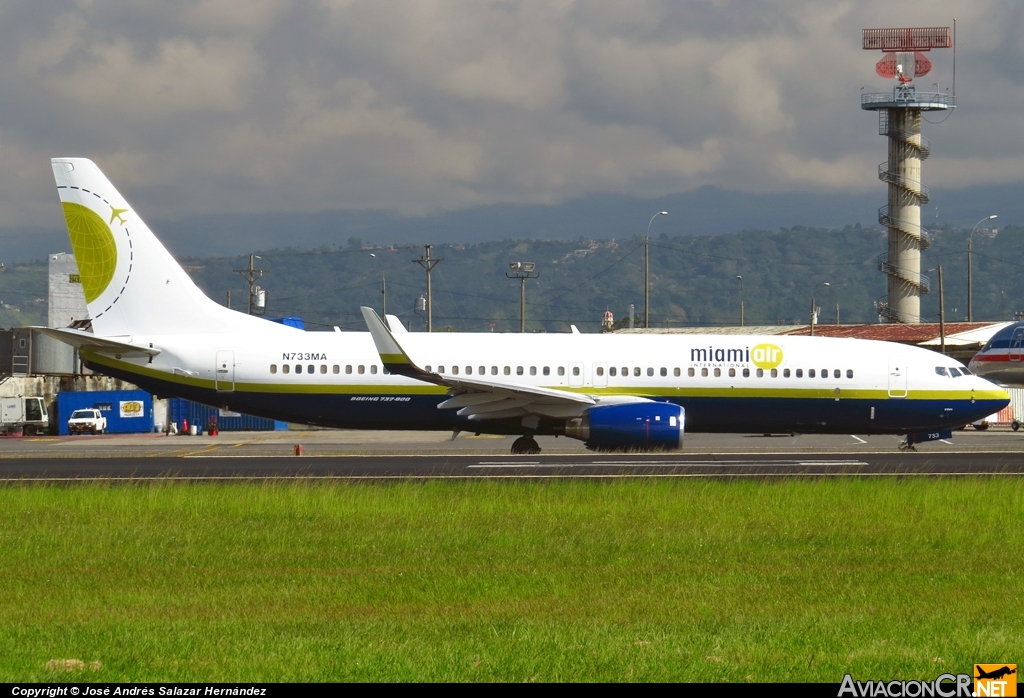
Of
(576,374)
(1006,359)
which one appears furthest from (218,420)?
(1006,359)

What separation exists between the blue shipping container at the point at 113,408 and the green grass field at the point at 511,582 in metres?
41.9

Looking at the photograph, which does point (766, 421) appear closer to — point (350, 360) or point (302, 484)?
point (350, 360)

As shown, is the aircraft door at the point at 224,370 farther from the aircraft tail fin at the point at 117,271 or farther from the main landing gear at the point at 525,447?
the main landing gear at the point at 525,447

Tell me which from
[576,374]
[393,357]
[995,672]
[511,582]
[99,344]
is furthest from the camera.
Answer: [576,374]

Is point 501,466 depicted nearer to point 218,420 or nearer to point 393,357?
point 393,357

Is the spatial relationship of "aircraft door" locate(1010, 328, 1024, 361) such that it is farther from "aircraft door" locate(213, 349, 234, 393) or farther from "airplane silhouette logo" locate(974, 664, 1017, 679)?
"airplane silhouette logo" locate(974, 664, 1017, 679)

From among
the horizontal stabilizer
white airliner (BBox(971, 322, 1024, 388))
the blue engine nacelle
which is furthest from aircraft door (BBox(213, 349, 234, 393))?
white airliner (BBox(971, 322, 1024, 388))

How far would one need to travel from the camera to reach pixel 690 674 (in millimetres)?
9078

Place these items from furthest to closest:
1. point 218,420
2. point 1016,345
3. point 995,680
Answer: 1. point 218,420
2. point 1016,345
3. point 995,680

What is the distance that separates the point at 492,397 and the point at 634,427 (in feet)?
13.6

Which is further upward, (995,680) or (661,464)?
(661,464)

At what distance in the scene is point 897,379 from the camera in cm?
3422

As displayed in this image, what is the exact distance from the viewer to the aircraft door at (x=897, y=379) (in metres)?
34.2

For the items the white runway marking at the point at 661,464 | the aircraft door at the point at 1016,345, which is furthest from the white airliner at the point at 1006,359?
the white runway marking at the point at 661,464
